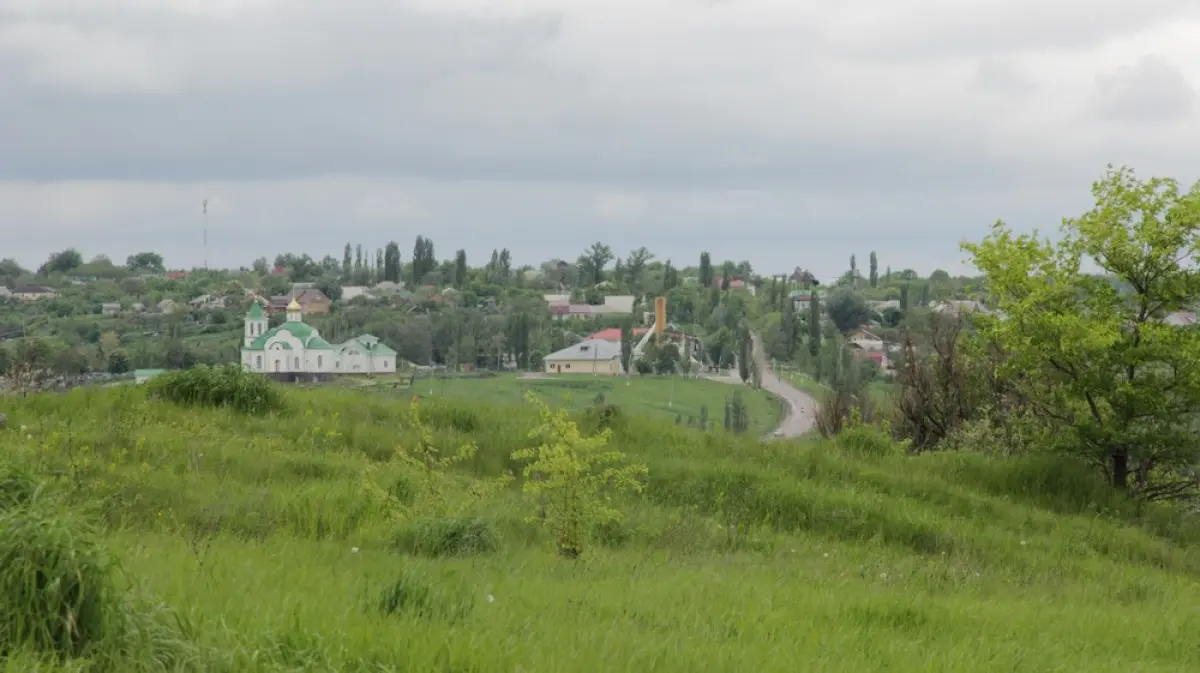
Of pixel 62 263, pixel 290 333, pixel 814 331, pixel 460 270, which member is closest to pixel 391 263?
pixel 460 270

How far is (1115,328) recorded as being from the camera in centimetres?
1509

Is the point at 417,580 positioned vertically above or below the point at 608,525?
above

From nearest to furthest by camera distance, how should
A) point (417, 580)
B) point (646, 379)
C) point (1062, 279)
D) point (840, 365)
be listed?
point (417, 580)
point (1062, 279)
point (840, 365)
point (646, 379)

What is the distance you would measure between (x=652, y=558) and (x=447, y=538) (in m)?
1.77

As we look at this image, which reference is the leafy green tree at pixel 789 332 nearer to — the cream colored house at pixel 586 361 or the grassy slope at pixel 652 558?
the cream colored house at pixel 586 361

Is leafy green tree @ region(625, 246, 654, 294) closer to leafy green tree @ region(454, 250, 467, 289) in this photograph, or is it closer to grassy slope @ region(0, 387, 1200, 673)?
leafy green tree @ region(454, 250, 467, 289)

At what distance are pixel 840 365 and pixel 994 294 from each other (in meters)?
46.4

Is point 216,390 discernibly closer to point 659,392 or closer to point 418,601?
point 418,601

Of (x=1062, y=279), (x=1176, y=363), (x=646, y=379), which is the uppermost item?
(x=1062, y=279)

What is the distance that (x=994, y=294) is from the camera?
16781 mm

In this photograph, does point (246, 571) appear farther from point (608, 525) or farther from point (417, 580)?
point (608, 525)

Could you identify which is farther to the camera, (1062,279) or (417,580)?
(1062,279)

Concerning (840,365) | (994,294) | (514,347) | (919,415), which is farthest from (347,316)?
(994,294)

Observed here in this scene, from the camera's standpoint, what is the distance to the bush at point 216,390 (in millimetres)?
13461
